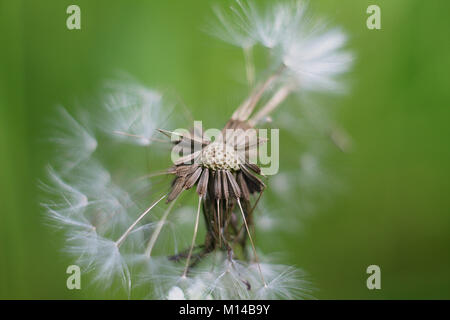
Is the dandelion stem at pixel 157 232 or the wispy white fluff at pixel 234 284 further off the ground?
the dandelion stem at pixel 157 232

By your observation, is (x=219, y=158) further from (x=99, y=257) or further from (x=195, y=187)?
(x=99, y=257)

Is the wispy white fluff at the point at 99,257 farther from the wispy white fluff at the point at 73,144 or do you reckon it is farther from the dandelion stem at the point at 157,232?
the wispy white fluff at the point at 73,144

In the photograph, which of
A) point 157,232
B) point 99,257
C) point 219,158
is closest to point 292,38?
point 219,158

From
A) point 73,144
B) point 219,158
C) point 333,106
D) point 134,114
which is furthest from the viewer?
point 333,106

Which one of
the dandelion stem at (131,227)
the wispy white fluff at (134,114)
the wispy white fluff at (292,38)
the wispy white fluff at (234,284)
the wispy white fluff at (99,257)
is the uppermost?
the wispy white fluff at (292,38)

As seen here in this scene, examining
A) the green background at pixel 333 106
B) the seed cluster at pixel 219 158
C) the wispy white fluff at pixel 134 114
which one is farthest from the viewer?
the green background at pixel 333 106

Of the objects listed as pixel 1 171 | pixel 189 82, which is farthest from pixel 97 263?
pixel 189 82

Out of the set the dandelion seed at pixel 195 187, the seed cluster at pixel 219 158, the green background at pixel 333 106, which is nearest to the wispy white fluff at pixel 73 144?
the dandelion seed at pixel 195 187
